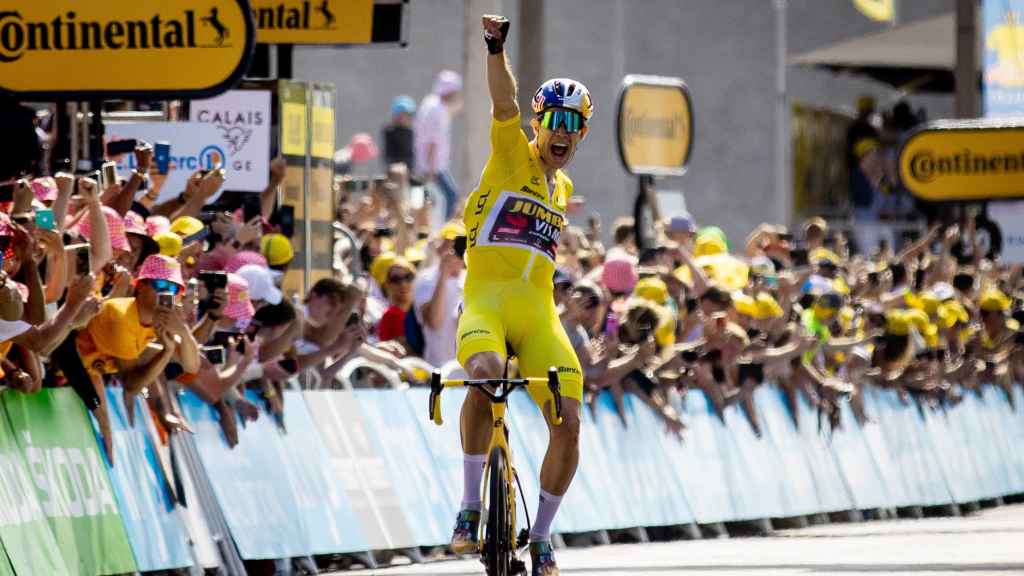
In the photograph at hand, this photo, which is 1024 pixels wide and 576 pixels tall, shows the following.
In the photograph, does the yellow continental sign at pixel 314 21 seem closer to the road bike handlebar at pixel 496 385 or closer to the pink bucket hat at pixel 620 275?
the pink bucket hat at pixel 620 275

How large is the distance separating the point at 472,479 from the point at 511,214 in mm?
1283

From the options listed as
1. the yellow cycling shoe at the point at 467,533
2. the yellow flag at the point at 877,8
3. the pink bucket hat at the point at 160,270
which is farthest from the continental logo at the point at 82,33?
the yellow flag at the point at 877,8

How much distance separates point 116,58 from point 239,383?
204cm

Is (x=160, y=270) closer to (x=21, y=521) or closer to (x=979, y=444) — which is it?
(x=21, y=521)

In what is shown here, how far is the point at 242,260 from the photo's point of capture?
14.7m

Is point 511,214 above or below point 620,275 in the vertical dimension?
above

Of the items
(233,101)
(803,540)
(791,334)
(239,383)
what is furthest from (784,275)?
(239,383)

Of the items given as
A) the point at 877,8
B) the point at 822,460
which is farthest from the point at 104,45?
the point at 877,8

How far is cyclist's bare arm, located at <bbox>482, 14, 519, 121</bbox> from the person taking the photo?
36.9 ft

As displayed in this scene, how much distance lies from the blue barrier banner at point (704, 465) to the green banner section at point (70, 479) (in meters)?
5.95

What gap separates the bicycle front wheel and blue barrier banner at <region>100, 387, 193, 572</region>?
7.40ft

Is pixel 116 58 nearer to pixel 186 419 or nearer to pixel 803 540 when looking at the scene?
pixel 186 419

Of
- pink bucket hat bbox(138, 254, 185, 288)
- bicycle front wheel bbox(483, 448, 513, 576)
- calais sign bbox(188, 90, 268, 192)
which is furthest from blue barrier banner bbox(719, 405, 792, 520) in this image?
bicycle front wheel bbox(483, 448, 513, 576)

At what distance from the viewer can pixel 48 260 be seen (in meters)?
11.8
